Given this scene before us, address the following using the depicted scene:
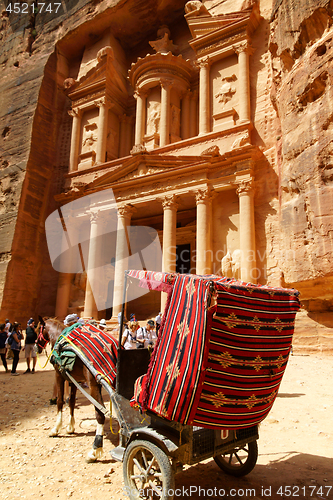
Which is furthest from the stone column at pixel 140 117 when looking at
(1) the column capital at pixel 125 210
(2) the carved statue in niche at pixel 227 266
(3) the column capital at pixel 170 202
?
(2) the carved statue in niche at pixel 227 266

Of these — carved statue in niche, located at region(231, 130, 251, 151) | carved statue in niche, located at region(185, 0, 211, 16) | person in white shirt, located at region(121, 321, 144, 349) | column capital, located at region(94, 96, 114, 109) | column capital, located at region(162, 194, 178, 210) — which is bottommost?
person in white shirt, located at region(121, 321, 144, 349)

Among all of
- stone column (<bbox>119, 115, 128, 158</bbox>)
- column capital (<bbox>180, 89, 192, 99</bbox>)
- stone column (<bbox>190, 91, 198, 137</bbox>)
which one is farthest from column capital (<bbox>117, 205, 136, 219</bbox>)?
column capital (<bbox>180, 89, 192, 99</bbox>)

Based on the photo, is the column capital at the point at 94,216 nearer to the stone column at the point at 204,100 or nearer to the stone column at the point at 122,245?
the stone column at the point at 122,245

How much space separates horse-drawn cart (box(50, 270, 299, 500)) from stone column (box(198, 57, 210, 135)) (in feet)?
55.3

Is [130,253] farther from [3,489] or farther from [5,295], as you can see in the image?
[3,489]

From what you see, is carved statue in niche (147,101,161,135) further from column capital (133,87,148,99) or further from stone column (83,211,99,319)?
stone column (83,211,99,319)

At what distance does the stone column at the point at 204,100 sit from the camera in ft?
60.1

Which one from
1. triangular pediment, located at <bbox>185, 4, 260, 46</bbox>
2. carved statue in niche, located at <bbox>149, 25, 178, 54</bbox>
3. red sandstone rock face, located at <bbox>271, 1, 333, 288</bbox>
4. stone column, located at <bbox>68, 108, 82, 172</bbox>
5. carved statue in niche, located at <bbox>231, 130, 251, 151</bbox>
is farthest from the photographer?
stone column, located at <bbox>68, 108, 82, 172</bbox>

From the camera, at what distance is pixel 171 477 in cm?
265

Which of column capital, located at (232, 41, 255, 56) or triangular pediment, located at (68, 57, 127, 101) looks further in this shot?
triangular pediment, located at (68, 57, 127, 101)

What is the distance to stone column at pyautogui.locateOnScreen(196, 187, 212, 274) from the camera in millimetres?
15242

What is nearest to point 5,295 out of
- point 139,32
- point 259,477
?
point 259,477

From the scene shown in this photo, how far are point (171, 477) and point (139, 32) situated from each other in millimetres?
29986

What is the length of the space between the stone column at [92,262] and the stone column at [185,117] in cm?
792
